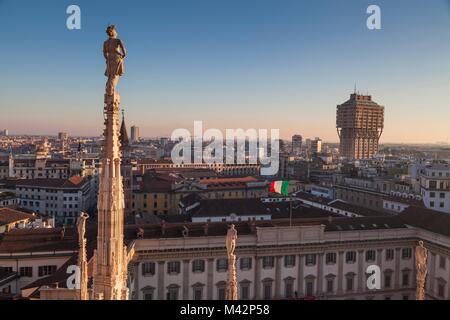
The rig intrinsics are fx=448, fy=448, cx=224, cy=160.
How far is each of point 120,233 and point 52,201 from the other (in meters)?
63.1

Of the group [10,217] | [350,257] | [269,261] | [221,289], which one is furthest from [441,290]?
[10,217]

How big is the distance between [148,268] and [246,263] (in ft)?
24.4

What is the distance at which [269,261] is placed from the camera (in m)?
34.5

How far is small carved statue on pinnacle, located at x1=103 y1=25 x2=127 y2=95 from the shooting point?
21.6 ft

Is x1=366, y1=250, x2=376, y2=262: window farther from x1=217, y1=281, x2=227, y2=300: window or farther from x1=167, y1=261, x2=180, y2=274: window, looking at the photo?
x1=167, y1=261, x2=180, y2=274: window

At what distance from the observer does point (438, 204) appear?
52250 millimetres

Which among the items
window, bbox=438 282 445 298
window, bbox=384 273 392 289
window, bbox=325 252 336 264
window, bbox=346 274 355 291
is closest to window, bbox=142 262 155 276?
window, bbox=325 252 336 264

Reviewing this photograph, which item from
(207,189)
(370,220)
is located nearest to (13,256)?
(370,220)

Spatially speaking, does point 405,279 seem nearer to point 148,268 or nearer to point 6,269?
point 148,268

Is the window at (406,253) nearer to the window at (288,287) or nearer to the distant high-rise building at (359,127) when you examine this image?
the window at (288,287)

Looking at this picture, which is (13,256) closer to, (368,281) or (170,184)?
(368,281)

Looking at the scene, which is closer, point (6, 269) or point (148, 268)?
point (6, 269)

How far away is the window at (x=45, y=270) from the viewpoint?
95.1ft
